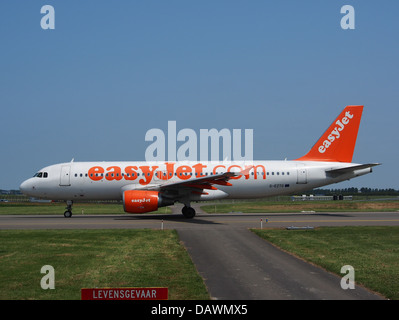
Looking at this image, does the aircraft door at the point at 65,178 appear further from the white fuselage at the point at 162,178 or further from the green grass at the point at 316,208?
the green grass at the point at 316,208

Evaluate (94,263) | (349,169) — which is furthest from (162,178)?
(94,263)

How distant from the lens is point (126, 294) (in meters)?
8.17

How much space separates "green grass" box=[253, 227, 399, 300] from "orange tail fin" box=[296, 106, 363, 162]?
1218cm

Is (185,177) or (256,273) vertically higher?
(185,177)

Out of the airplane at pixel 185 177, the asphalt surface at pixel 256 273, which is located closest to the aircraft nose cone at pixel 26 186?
the airplane at pixel 185 177

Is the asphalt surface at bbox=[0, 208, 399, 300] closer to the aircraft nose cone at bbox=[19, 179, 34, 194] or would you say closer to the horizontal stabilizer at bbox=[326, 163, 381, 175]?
the horizontal stabilizer at bbox=[326, 163, 381, 175]

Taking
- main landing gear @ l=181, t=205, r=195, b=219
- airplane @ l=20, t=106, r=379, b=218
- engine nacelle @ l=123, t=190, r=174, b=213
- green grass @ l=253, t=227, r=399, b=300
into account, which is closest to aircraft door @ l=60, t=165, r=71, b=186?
airplane @ l=20, t=106, r=379, b=218

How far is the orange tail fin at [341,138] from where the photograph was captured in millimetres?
34750

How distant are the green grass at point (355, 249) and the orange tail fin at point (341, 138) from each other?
12.2 m

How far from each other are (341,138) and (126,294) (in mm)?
30165

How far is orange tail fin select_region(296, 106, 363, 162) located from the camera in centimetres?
3475

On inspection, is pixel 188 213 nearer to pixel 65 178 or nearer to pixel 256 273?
pixel 65 178
